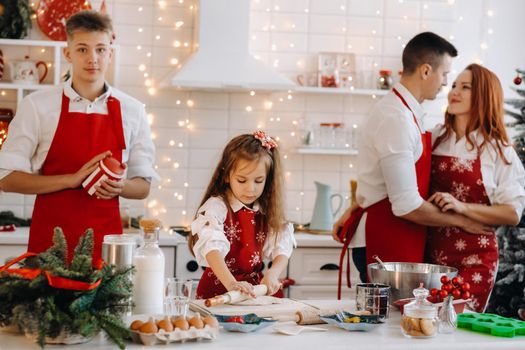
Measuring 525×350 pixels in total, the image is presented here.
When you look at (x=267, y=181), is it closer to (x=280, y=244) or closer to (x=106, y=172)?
(x=280, y=244)

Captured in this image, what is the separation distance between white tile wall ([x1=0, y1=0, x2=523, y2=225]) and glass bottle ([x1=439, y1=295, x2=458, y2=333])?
9.01 feet

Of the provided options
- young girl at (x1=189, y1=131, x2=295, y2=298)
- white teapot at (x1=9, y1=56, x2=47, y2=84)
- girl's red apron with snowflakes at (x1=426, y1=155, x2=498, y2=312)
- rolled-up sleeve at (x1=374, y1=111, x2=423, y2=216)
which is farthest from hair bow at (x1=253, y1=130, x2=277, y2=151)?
white teapot at (x1=9, y1=56, x2=47, y2=84)

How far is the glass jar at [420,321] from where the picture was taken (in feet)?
7.20

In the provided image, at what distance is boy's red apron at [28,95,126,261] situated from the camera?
327 cm

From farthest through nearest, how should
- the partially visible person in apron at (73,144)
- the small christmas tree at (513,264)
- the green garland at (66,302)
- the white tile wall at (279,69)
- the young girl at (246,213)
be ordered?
1. the white tile wall at (279,69)
2. the small christmas tree at (513,264)
3. the partially visible person in apron at (73,144)
4. the young girl at (246,213)
5. the green garland at (66,302)

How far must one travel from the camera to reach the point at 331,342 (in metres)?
2.11

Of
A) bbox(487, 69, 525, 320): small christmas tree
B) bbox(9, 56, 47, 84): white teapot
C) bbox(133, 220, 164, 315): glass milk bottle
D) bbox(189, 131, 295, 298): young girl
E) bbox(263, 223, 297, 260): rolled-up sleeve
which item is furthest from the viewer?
bbox(9, 56, 47, 84): white teapot

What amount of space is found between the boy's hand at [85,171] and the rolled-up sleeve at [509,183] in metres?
1.53

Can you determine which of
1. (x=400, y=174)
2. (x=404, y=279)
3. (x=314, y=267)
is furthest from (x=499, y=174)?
(x=314, y=267)

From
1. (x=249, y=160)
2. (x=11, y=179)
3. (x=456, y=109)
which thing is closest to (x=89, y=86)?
(x=11, y=179)

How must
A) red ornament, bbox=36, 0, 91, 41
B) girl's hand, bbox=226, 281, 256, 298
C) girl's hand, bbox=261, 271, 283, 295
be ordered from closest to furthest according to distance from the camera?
girl's hand, bbox=226, 281, 256, 298
girl's hand, bbox=261, 271, 283, 295
red ornament, bbox=36, 0, 91, 41

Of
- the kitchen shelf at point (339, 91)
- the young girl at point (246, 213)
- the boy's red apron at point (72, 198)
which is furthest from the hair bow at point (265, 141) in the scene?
the kitchen shelf at point (339, 91)

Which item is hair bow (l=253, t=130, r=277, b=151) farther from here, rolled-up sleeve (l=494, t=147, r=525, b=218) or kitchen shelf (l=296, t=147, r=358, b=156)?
kitchen shelf (l=296, t=147, r=358, b=156)

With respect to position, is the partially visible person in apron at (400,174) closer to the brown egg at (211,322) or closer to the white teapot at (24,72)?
the brown egg at (211,322)
